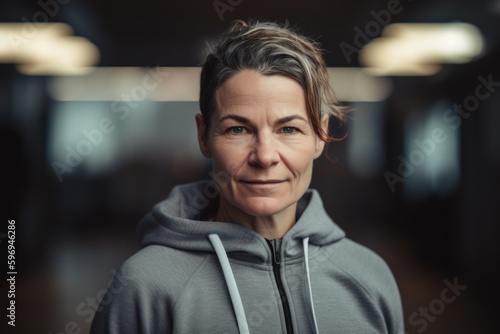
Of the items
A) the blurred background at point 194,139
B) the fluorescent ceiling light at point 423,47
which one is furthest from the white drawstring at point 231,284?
the fluorescent ceiling light at point 423,47

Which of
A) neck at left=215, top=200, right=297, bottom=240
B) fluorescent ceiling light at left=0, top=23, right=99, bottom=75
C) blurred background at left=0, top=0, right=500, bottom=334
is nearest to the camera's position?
neck at left=215, top=200, right=297, bottom=240

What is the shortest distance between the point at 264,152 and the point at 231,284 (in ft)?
0.82

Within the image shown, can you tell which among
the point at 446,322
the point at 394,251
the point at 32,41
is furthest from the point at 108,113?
the point at 446,322

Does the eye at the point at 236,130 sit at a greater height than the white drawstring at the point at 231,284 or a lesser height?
greater

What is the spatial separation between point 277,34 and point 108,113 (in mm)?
5876

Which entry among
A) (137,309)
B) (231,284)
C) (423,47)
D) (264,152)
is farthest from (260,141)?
(423,47)

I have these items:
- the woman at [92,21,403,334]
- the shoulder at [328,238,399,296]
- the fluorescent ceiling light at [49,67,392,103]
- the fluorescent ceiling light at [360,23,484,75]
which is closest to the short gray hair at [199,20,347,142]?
the woman at [92,21,403,334]

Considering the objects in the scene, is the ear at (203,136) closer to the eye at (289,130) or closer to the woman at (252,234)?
the woman at (252,234)

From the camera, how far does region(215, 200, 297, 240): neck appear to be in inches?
40.8

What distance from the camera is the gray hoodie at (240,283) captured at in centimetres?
94

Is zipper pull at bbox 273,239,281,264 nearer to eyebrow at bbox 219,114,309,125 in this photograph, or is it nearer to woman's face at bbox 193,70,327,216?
woman's face at bbox 193,70,327,216

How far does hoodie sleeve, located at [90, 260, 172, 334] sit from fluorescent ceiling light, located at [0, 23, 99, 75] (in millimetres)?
2976

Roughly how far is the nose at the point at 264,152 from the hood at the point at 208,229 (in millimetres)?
147

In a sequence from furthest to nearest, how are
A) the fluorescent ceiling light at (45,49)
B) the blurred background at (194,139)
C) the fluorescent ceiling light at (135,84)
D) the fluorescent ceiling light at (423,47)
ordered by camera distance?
the fluorescent ceiling light at (135,84) < the fluorescent ceiling light at (423,47) < the fluorescent ceiling light at (45,49) < the blurred background at (194,139)
